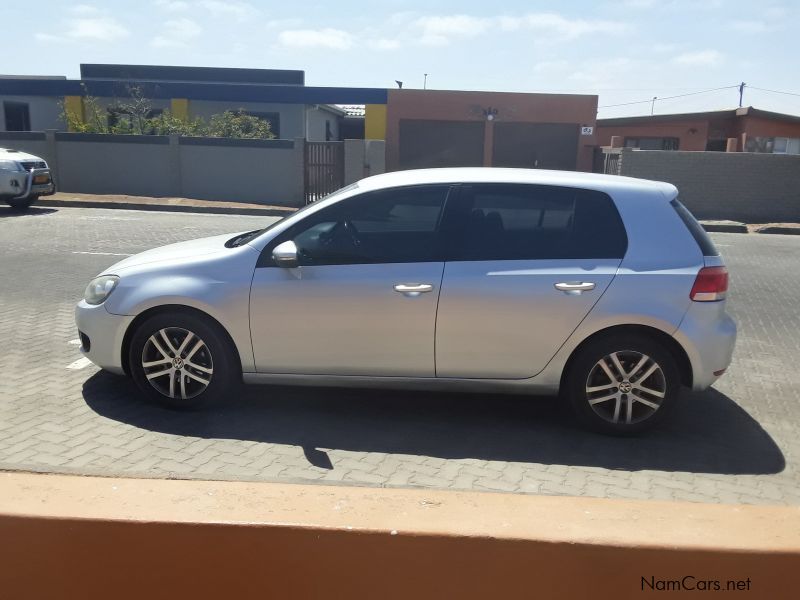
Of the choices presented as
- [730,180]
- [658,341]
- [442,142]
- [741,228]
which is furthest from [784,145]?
[658,341]

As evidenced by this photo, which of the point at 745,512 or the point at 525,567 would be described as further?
the point at 745,512

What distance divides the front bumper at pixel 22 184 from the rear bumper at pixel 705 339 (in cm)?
1618

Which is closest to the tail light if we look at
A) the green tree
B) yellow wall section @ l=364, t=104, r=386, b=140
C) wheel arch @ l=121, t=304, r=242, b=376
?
wheel arch @ l=121, t=304, r=242, b=376

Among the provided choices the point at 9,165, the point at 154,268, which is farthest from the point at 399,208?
the point at 9,165

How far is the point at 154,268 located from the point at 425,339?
6.10ft

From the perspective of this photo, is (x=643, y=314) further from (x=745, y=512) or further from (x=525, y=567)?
(x=525, y=567)

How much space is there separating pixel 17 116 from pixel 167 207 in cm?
1751

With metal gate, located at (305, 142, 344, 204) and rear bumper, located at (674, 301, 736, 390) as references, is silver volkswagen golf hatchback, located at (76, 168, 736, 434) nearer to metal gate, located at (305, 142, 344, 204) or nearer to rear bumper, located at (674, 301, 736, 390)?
rear bumper, located at (674, 301, 736, 390)

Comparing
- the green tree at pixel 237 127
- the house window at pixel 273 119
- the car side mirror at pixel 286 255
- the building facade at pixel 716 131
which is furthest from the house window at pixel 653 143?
the car side mirror at pixel 286 255

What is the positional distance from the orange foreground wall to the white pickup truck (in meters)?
15.7

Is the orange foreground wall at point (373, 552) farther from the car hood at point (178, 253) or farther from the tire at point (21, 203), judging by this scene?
the tire at point (21, 203)

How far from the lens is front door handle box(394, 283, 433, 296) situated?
189 inches

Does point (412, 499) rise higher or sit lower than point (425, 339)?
lower

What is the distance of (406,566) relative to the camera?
3.02m
